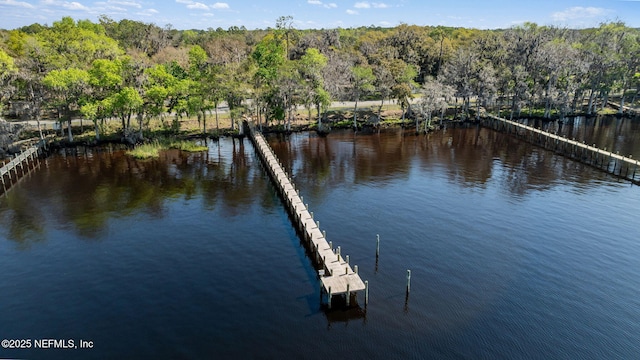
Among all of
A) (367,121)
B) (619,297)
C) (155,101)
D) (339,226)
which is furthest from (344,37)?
(619,297)

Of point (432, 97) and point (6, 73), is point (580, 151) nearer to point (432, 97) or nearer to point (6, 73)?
point (432, 97)

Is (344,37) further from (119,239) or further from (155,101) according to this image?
(119,239)

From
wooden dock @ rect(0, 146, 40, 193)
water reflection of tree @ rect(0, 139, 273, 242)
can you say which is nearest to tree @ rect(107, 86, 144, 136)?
water reflection of tree @ rect(0, 139, 273, 242)

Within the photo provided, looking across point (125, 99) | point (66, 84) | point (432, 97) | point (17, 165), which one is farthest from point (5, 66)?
point (432, 97)

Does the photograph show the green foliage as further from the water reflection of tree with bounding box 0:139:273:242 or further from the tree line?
the water reflection of tree with bounding box 0:139:273:242

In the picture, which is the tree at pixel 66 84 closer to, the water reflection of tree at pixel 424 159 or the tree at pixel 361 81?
the water reflection of tree at pixel 424 159
